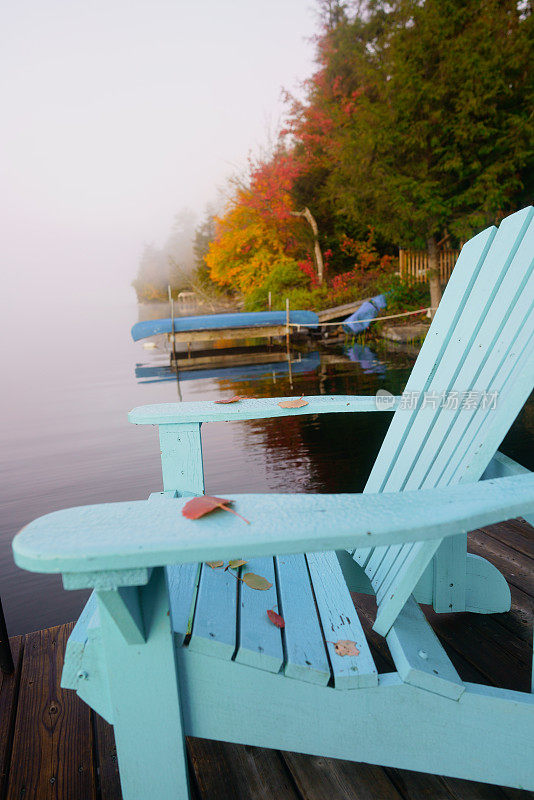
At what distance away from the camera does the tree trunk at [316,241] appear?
15836 millimetres

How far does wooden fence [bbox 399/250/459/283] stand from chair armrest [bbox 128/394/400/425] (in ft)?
34.7

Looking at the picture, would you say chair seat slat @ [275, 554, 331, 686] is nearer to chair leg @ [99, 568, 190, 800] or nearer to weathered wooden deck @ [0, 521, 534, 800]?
weathered wooden deck @ [0, 521, 534, 800]

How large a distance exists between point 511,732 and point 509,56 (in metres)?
11.3

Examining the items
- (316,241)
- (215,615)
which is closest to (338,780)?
(215,615)

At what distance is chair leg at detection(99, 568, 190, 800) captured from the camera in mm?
717

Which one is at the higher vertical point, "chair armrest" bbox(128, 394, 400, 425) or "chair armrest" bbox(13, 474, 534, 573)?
"chair armrest" bbox(13, 474, 534, 573)

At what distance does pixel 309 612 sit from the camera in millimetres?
998

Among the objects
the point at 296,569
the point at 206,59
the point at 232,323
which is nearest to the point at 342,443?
the point at 296,569

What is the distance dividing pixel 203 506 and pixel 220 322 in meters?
11.7

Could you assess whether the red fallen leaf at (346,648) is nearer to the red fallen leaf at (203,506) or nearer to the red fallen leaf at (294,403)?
the red fallen leaf at (203,506)

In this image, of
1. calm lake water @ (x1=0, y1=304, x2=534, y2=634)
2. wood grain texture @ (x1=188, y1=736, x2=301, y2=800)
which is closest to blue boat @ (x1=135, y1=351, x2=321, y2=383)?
calm lake water @ (x1=0, y1=304, x2=534, y2=634)

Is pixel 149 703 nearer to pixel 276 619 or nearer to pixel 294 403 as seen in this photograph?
pixel 276 619

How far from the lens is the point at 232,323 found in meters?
12.1

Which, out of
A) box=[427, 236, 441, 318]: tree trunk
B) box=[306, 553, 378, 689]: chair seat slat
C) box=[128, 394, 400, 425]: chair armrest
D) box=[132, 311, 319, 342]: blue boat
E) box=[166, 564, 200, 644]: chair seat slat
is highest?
box=[427, 236, 441, 318]: tree trunk
